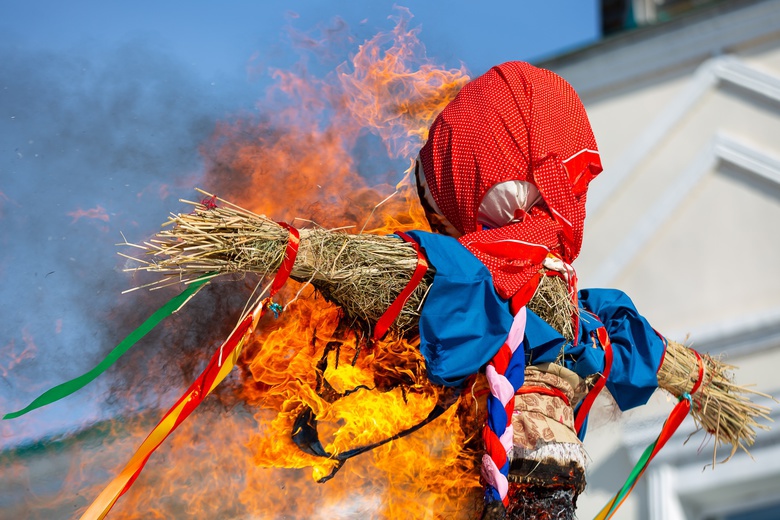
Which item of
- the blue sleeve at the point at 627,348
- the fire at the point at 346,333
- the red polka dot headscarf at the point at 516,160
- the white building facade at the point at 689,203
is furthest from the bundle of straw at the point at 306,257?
the white building facade at the point at 689,203

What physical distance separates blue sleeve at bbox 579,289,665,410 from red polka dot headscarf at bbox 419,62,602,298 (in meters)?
0.23

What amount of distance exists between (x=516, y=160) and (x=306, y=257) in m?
0.83

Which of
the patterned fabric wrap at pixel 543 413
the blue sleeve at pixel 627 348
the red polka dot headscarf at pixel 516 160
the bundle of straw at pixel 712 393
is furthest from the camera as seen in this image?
the bundle of straw at pixel 712 393

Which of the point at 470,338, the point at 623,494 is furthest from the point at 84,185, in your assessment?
the point at 623,494

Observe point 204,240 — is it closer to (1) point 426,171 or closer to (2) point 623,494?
(1) point 426,171

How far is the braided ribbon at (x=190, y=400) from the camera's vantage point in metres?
2.63

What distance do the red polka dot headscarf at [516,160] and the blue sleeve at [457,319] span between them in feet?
0.57

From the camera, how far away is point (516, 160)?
3.18 m

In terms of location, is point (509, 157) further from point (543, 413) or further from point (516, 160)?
point (543, 413)

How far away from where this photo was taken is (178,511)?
349cm

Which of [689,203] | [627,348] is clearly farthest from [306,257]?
[689,203]

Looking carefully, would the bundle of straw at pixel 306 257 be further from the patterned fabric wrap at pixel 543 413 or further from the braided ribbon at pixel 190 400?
the patterned fabric wrap at pixel 543 413

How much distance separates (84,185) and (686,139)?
5717 mm

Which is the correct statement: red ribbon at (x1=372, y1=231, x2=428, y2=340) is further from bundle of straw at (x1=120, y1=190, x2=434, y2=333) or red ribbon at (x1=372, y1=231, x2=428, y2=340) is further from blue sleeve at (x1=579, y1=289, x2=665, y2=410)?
blue sleeve at (x1=579, y1=289, x2=665, y2=410)
